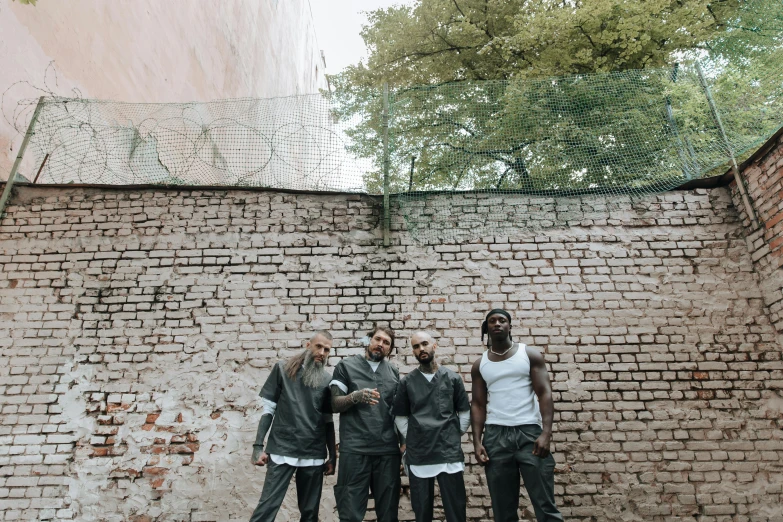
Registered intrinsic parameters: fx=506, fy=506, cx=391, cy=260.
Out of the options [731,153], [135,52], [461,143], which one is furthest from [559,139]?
[135,52]

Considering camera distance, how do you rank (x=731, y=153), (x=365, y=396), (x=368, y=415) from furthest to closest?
(x=731, y=153) < (x=368, y=415) < (x=365, y=396)

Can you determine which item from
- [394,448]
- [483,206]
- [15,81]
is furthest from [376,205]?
[15,81]

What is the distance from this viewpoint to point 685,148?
4.70m

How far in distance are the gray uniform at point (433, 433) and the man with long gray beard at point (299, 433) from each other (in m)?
0.54

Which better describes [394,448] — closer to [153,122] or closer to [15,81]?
[153,122]

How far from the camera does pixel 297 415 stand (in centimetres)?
338

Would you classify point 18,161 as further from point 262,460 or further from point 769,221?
point 769,221

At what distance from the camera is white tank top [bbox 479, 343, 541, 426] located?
3219 mm

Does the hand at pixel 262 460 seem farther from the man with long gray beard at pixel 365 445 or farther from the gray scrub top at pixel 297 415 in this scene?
the man with long gray beard at pixel 365 445

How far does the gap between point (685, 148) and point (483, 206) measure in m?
1.94

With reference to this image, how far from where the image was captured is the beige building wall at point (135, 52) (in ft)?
15.9

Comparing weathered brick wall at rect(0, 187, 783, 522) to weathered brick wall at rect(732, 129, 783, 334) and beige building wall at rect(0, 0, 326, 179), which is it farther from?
beige building wall at rect(0, 0, 326, 179)

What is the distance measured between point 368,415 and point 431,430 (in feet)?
1.42

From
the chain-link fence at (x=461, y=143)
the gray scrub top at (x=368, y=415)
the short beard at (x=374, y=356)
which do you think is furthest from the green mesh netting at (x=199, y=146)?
the gray scrub top at (x=368, y=415)
